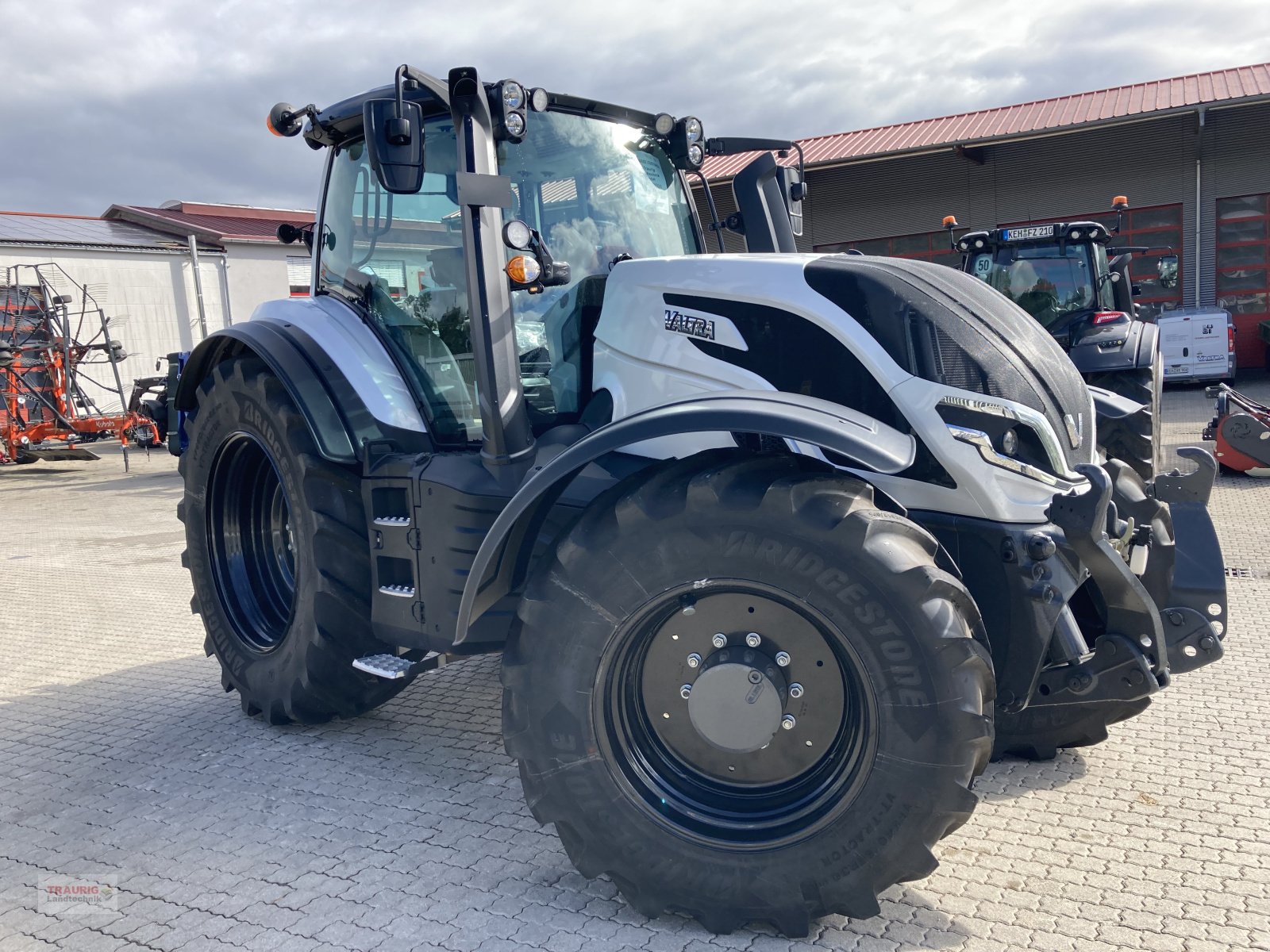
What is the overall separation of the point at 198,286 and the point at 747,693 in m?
25.4

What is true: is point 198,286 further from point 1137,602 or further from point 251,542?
point 1137,602

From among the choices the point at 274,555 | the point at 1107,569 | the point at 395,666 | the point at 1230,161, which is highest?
the point at 1230,161

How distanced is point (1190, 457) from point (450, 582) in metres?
2.67

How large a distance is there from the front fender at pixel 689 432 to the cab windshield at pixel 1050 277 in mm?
8400

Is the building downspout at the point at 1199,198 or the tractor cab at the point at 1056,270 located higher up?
the building downspout at the point at 1199,198

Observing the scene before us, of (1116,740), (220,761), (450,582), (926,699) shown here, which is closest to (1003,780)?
(1116,740)

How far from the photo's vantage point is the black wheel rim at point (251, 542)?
4.65 metres

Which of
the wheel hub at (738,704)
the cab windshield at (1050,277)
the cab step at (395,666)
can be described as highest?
the cab windshield at (1050,277)

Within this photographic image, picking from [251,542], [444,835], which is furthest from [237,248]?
[444,835]

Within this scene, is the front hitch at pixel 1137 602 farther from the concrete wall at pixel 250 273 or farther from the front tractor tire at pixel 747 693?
the concrete wall at pixel 250 273

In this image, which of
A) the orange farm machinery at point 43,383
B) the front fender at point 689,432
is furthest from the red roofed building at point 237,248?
the front fender at point 689,432

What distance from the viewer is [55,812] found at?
374 centimetres

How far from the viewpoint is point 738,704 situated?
9.17 feet

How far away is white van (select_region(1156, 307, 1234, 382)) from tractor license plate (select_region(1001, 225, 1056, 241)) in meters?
8.96
